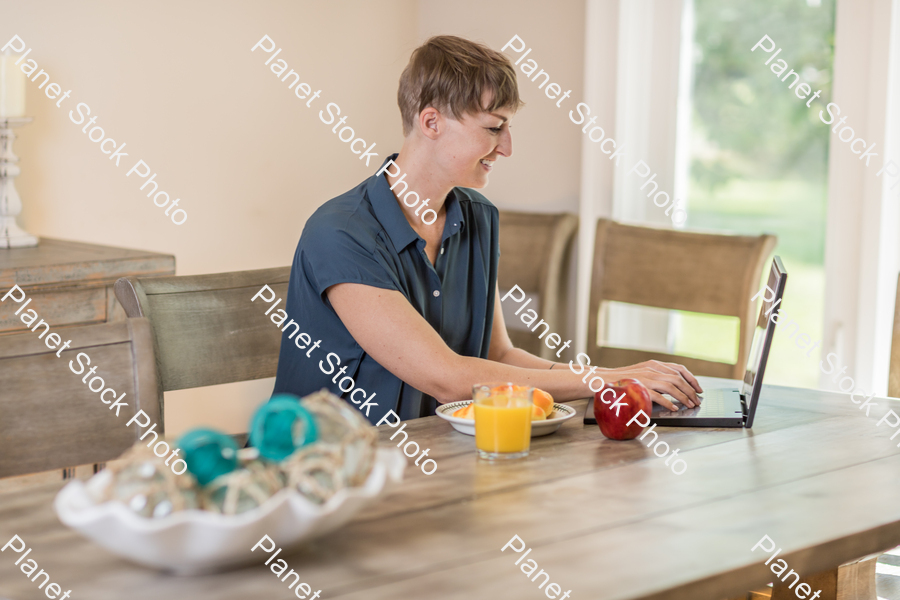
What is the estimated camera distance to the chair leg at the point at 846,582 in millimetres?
1338

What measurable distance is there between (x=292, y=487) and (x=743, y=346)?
178 centimetres

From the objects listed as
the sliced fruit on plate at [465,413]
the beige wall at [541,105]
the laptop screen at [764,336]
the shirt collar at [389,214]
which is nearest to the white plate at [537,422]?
the sliced fruit on plate at [465,413]

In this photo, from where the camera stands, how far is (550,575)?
2.64 ft

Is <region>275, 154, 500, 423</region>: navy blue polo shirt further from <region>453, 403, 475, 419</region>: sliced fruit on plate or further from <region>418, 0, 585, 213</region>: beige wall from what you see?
<region>418, 0, 585, 213</region>: beige wall

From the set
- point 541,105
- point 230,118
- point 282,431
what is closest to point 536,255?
point 541,105

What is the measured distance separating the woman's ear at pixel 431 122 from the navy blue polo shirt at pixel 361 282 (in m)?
0.11

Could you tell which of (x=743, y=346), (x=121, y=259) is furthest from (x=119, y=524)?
(x=743, y=346)

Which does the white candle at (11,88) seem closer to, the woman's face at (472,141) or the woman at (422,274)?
the woman at (422,274)

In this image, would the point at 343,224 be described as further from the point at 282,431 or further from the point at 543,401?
the point at 282,431

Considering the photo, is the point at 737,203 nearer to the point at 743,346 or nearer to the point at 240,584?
the point at 743,346

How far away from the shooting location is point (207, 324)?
1580mm

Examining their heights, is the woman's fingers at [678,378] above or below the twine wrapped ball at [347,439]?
below

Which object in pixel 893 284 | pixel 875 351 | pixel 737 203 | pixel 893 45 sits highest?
pixel 893 45

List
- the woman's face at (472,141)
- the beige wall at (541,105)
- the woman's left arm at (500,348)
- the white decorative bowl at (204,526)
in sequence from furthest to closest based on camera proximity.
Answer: the beige wall at (541,105) → the woman's left arm at (500,348) → the woman's face at (472,141) → the white decorative bowl at (204,526)
